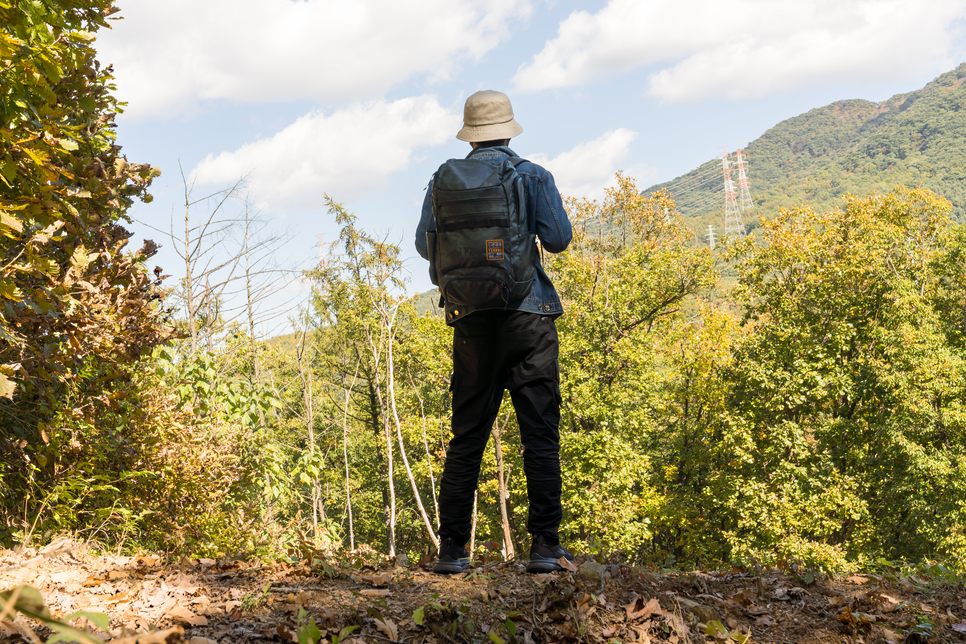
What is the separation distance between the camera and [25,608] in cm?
71

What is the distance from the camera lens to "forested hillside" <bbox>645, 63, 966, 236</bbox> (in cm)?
6606

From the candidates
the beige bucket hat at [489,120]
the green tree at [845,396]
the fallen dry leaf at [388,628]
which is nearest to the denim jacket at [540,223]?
the beige bucket hat at [489,120]

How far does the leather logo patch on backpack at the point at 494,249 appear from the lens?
276cm

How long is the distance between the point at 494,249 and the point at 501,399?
69cm

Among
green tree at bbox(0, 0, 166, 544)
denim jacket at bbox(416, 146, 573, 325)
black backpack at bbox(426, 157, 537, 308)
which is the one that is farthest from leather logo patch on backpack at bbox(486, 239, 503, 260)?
green tree at bbox(0, 0, 166, 544)

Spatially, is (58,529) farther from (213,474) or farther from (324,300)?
(324,300)

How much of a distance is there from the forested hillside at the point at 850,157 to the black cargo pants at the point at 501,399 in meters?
43.1

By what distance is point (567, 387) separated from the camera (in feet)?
64.6

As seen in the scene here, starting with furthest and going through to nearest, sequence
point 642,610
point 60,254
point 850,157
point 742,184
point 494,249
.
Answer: point 850,157 < point 742,184 < point 60,254 < point 494,249 < point 642,610

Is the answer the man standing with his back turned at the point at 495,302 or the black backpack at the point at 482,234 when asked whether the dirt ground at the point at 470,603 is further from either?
the black backpack at the point at 482,234

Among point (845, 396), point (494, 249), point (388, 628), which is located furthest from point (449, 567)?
point (845, 396)

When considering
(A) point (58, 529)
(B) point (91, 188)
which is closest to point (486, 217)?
(B) point (91, 188)

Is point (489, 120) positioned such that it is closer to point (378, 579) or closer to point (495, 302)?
point (495, 302)

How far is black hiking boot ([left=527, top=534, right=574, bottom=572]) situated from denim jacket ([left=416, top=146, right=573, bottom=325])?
1.04 metres
